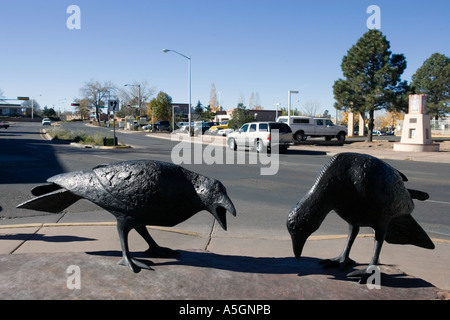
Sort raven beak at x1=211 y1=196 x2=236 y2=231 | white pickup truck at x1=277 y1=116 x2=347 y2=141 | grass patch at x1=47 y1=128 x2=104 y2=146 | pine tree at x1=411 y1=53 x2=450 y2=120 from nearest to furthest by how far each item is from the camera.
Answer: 1. raven beak at x1=211 y1=196 x2=236 y2=231
2. grass patch at x1=47 y1=128 x2=104 y2=146
3. white pickup truck at x1=277 y1=116 x2=347 y2=141
4. pine tree at x1=411 y1=53 x2=450 y2=120

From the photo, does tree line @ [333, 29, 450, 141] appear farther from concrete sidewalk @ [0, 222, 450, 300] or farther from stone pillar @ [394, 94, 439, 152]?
concrete sidewalk @ [0, 222, 450, 300]

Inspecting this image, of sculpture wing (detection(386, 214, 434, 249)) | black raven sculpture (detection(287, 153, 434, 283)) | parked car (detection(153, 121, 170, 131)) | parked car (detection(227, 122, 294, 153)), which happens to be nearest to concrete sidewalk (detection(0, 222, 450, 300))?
sculpture wing (detection(386, 214, 434, 249))

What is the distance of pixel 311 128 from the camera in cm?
3105

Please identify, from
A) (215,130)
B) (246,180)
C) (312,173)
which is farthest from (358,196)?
(215,130)

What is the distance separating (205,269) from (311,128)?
2835 cm

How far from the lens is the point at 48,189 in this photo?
4.13m

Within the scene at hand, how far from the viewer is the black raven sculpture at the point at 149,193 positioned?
347 cm

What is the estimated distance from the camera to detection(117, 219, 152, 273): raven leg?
11.8 ft

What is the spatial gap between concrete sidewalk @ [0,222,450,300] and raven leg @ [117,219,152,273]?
0.06 meters

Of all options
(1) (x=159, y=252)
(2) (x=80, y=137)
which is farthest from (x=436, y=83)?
(1) (x=159, y=252)

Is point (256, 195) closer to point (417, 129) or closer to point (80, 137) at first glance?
point (417, 129)
